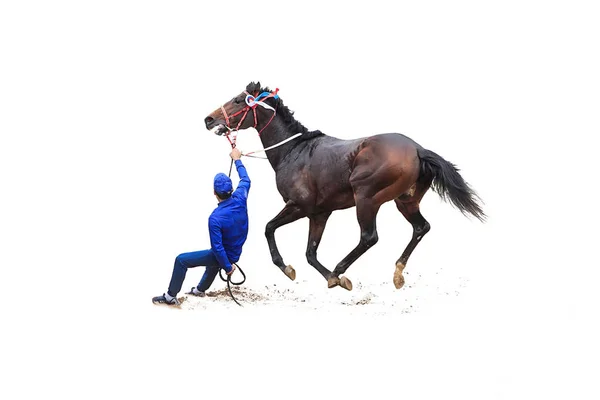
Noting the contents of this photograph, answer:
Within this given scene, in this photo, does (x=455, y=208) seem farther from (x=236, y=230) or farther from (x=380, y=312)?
(x=236, y=230)

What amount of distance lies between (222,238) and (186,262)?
43 centimetres

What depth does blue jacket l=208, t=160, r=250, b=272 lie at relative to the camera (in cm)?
823

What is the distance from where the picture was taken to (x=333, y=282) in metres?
8.50

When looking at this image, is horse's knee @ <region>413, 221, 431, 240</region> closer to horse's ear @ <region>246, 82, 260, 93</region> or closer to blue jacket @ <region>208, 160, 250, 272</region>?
blue jacket @ <region>208, 160, 250, 272</region>

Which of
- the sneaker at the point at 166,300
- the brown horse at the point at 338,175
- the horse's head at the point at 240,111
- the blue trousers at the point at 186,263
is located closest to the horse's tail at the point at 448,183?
the brown horse at the point at 338,175

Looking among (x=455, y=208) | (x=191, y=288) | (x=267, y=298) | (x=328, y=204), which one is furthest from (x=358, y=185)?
(x=191, y=288)

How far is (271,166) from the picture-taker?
909 centimetres

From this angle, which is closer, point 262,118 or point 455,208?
point 455,208

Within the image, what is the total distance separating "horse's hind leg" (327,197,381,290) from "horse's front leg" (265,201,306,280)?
50 centimetres

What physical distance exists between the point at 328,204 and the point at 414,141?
3.61 feet

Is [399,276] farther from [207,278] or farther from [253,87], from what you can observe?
[253,87]

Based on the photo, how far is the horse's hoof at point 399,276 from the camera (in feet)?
28.6

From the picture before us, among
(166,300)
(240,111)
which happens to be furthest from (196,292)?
(240,111)

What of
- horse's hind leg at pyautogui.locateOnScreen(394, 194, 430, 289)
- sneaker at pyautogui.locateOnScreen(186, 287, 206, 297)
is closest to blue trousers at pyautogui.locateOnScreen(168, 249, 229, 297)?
sneaker at pyautogui.locateOnScreen(186, 287, 206, 297)
